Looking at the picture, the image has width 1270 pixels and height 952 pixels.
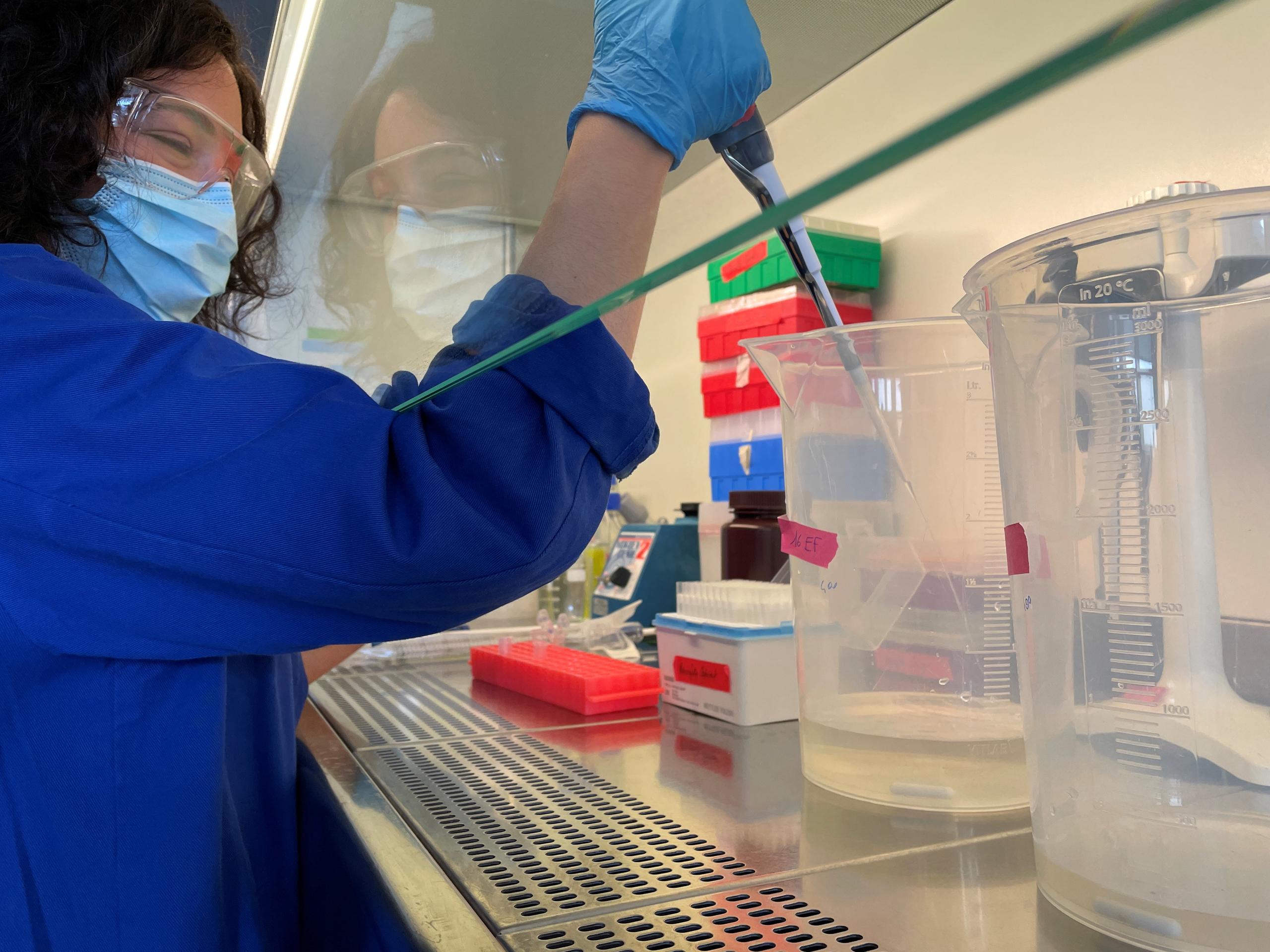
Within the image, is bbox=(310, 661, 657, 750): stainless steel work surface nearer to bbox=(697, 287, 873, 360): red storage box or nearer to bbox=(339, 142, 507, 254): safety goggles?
bbox=(697, 287, 873, 360): red storage box

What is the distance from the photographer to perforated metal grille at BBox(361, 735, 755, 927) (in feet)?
2.13

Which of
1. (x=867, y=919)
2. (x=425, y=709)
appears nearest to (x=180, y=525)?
(x=867, y=919)

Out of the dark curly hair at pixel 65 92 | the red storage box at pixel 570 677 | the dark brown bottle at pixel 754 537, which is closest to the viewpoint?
the dark curly hair at pixel 65 92

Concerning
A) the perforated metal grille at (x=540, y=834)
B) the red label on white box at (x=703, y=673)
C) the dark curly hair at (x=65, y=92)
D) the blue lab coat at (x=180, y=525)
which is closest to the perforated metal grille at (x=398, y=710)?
the perforated metal grille at (x=540, y=834)

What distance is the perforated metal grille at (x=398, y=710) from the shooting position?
116 cm

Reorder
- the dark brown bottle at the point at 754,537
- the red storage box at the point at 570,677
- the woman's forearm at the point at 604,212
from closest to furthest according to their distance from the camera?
the woman's forearm at the point at 604,212 → the red storage box at the point at 570,677 → the dark brown bottle at the point at 754,537

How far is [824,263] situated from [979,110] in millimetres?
651

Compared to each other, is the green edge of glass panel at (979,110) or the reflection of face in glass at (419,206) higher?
the reflection of face in glass at (419,206)

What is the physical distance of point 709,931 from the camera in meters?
0.58

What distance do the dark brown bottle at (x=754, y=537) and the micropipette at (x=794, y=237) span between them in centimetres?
73

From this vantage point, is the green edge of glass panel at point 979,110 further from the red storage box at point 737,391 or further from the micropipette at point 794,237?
the red storage box at point 737,391

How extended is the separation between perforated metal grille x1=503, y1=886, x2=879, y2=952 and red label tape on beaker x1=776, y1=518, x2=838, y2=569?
11.5 inches

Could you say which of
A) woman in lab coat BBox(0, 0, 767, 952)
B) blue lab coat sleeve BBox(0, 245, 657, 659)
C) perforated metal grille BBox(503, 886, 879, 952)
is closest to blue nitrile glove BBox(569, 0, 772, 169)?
woman in lab coat BBox(0, 0, 767, 952)

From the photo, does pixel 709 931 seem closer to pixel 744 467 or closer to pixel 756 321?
pixel 756 321
